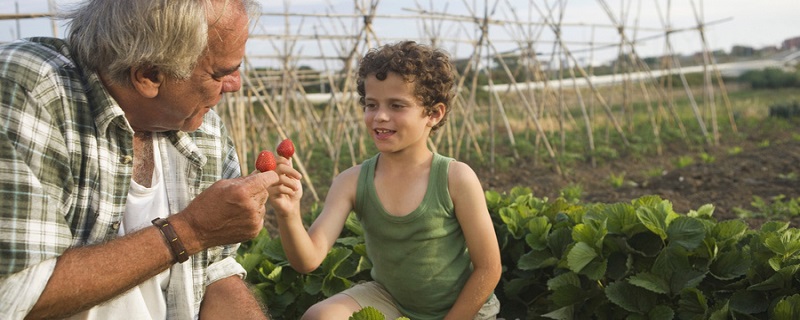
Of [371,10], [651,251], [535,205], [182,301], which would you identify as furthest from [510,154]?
[182,301]

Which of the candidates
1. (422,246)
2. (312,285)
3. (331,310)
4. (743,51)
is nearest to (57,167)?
(331,310)

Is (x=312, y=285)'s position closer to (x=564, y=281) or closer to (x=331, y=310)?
(x=331, y=310)

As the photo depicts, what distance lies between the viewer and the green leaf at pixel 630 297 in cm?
279

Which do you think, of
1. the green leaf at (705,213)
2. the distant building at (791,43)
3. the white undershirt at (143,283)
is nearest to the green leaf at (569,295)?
the green leaf at (705,213)

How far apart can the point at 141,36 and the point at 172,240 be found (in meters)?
0.49

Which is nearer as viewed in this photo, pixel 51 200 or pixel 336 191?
pixel 51 200

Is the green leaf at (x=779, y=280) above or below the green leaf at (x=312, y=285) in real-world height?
above

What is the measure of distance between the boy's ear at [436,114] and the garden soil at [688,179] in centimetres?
300

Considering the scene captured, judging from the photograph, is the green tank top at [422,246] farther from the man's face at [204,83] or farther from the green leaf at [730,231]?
the green leaf at [730,231]

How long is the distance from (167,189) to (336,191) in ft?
2.16

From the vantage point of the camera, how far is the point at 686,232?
2826 mm

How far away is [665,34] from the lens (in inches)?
485

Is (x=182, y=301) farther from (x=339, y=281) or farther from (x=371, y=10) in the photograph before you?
(x=371, y=10)

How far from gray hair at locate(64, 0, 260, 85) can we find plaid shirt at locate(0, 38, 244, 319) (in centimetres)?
6
